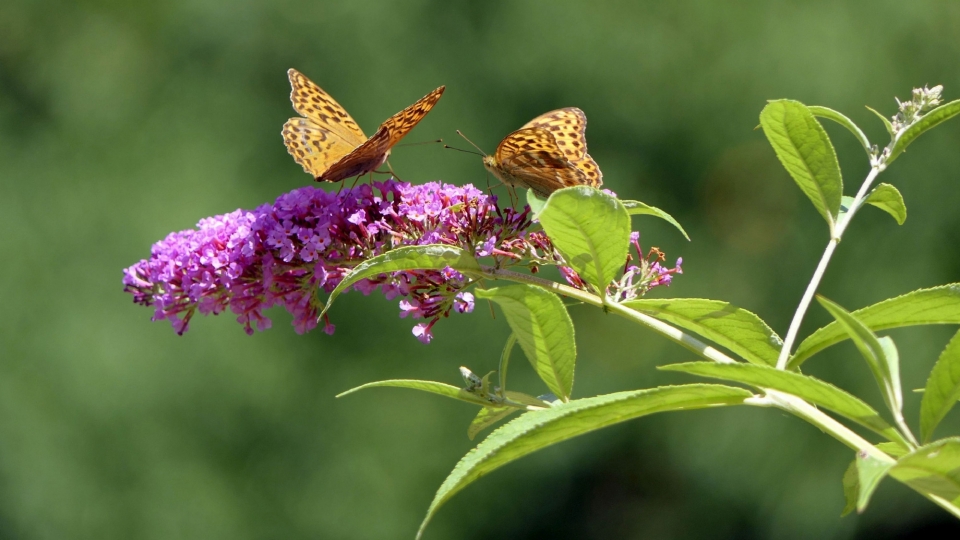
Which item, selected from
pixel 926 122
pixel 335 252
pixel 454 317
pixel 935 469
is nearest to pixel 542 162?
pixel 335 252

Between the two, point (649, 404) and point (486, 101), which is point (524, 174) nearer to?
point (649, 404)

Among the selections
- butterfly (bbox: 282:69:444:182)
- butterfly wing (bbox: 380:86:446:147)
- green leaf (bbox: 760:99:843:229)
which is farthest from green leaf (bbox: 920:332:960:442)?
butterfly (bbox: 282:69:444:182)

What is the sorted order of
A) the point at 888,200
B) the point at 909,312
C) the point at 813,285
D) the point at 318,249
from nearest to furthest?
the point at 909,312 < the point at 813,285 < the point at 888,200 < the point at 318,249

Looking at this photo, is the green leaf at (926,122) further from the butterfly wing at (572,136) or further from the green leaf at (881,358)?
the butterfly wing at (572,136)

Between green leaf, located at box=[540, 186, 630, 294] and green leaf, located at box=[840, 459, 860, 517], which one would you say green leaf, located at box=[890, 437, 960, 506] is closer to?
green leaf, located at box=[840, 459, 860, 517]

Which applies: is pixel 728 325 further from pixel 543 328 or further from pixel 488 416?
pixel 488 416

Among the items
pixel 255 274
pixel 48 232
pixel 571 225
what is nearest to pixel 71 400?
pixel 48 232
